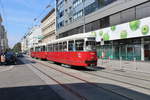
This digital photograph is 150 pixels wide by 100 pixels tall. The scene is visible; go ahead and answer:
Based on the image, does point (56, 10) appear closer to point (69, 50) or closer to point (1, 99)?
point (69, 50)

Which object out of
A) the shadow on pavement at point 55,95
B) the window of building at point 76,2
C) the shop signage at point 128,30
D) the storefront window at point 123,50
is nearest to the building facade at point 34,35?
the window of building at point 76,2

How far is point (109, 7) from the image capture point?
115ft

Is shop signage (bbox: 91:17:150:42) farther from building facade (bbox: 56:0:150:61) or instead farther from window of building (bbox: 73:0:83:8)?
window of building (bbox: 73:0:83:8)

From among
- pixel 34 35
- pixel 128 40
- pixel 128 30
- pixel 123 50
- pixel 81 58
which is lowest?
pixel 81 58

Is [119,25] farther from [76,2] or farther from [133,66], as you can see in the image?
[76,2]

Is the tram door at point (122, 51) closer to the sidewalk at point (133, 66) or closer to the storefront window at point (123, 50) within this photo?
the storefront window at point (123, 50)

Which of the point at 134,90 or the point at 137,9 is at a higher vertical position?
the point at 137,9

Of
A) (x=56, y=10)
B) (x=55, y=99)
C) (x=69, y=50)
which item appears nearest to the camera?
(x=55, y=99)

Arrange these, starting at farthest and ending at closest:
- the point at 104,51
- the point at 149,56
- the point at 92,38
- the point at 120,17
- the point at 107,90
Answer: the point at 104,51 → the point at 120,17 → the point at 149,56 → the point at 92,38 → the point at 107,90

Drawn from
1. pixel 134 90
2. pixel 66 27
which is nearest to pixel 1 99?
pixel 134 90

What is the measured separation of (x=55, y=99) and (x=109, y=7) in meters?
29.4

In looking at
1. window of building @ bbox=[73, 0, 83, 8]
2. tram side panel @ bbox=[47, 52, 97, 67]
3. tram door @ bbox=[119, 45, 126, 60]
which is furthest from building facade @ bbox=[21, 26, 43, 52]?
tram side panel @ bbox=[47, 52, 97, 67]

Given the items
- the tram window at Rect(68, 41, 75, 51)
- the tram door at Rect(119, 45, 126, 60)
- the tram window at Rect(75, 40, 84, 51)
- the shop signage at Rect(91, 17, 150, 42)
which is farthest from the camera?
the tram door at Rect(119, 45, 126, 60)

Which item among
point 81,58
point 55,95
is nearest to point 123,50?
point 81,58
